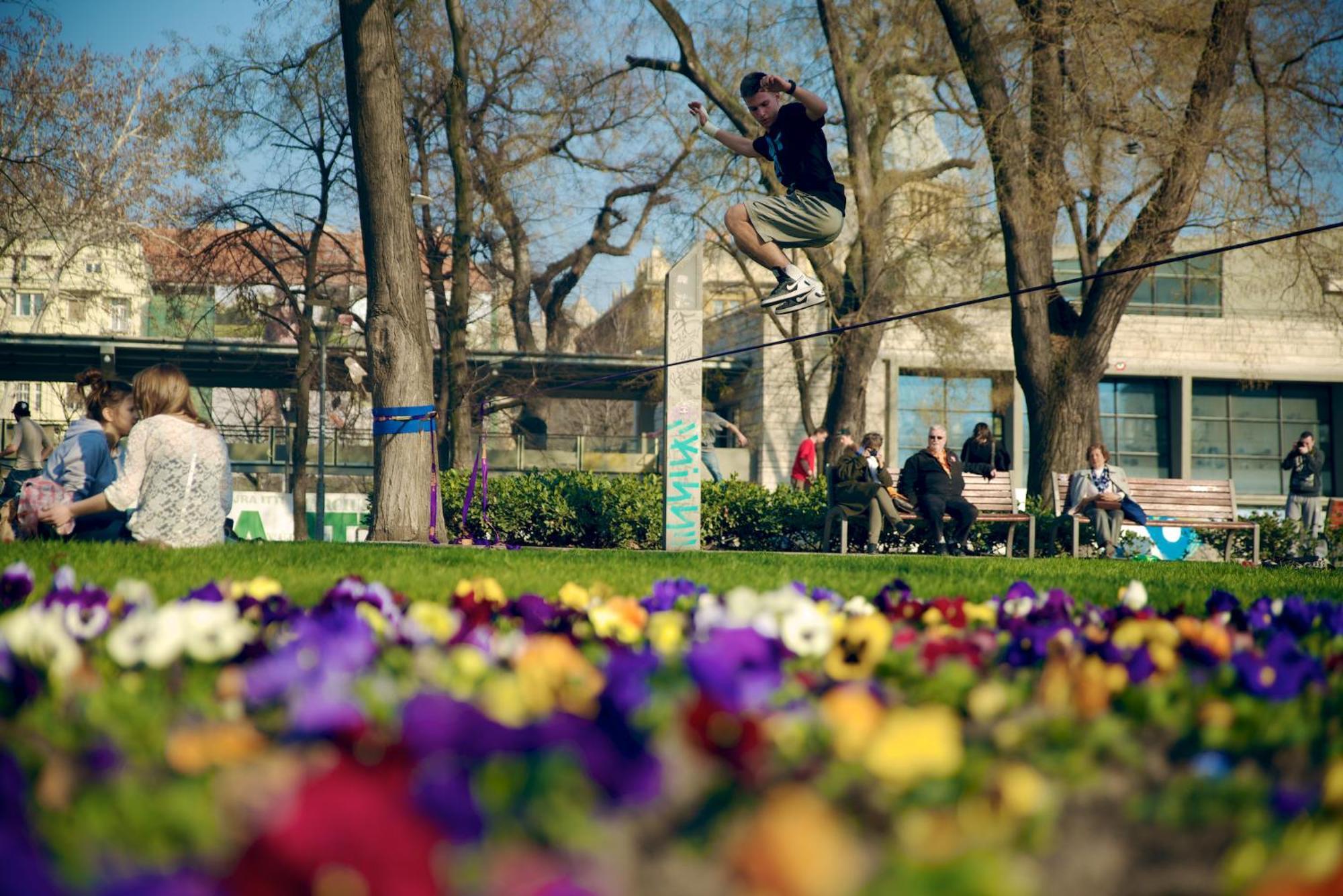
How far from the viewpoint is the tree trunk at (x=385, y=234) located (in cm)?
1201

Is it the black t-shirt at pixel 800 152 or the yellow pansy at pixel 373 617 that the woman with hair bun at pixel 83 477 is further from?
the yellow pansy at pixel 373 617

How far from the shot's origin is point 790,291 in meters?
8.80

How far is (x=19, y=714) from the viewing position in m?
2.04

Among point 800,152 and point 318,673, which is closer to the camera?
point 318,673

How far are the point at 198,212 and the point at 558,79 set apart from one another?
24.7 ft

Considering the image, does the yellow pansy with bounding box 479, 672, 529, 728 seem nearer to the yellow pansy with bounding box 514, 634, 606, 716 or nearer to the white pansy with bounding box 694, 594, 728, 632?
the yellow pansy with bounding box 514, 634, 606, 716

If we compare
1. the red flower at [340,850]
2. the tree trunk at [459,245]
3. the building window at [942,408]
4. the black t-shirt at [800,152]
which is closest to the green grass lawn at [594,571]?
the black t-shirt at [800,152]

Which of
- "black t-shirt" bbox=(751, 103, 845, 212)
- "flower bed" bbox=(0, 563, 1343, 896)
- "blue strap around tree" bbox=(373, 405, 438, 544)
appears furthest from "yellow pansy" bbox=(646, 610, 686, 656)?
"blue strap around tree" bbox=(373, 405, 438, 544)

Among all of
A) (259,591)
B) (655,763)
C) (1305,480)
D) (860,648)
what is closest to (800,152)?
(259,591)

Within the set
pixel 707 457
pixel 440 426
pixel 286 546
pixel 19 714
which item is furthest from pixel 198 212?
pixel 19 714

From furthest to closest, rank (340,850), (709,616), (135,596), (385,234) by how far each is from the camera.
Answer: (385,234) < (135,596) < (709,616) < (340,850)

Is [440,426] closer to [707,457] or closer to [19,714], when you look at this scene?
[707,457]

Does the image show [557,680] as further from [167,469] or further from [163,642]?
[167,469]

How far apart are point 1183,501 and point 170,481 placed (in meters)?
11.8
